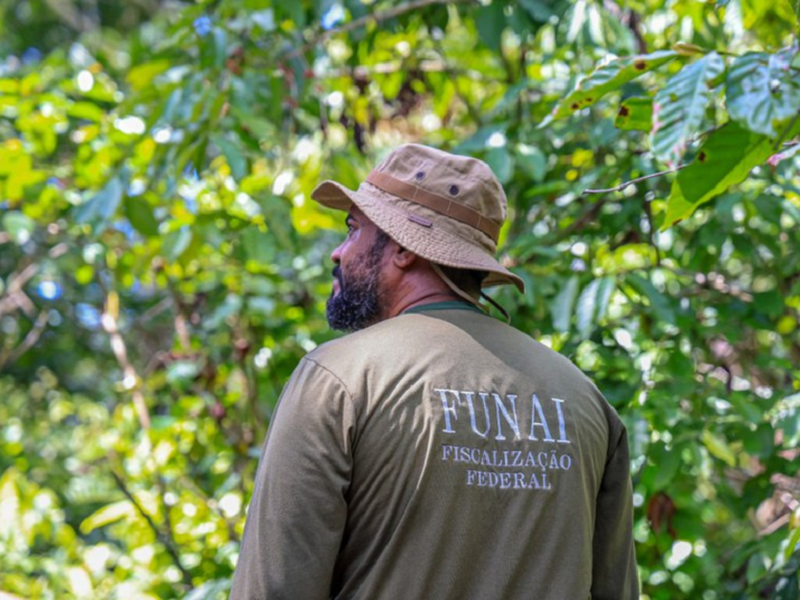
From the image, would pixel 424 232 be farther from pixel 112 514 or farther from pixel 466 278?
pixel 112 514

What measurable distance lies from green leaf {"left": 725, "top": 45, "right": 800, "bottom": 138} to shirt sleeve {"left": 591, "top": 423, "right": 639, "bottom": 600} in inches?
26.5

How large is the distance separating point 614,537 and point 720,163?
2.29ft

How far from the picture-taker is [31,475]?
21.0 ft

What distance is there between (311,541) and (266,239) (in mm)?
1789

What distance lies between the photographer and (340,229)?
358cm

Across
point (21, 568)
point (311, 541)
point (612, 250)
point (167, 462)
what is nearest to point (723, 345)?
point (612, 250)

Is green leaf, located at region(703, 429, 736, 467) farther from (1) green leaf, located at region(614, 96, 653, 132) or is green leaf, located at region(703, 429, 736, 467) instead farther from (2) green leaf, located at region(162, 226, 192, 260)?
(2) green leaf, located at region(162, 226, 192, 260)

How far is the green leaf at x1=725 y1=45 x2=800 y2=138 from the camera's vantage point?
145 centimetres

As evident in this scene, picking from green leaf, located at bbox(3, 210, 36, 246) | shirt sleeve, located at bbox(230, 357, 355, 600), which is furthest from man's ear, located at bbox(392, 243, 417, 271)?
green leaf, located at bbox(3, 210, 36, 246)

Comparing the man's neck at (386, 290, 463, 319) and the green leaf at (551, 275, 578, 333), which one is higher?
the man's neck at (386, 290, 463, 319)

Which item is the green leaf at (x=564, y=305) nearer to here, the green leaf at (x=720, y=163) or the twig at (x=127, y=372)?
the green leaf at (x=720, y=163)

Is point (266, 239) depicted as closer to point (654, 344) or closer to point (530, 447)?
point (654, 344)

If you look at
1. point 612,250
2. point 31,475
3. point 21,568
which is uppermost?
point 612,250

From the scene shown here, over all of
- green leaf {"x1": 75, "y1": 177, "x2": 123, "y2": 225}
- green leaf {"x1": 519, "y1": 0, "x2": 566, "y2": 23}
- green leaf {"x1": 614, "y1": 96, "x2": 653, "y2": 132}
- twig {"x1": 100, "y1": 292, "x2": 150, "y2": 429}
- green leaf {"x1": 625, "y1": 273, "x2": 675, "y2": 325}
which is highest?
green leaf {"x1": 614, "y1": 96, "x2": 653, "y2": 132}
